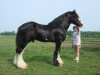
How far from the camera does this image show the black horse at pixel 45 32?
1194 cm

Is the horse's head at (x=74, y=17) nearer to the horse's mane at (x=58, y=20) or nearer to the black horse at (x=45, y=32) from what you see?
the black horse at (x=45, y=32)

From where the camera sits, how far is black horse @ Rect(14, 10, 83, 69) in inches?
470

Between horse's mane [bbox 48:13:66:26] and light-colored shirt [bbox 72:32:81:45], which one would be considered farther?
light-colored shirt [bbox 72:32:81:45]

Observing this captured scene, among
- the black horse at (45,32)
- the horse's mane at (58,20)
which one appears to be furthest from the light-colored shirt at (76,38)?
the horse's mane at (58,20)

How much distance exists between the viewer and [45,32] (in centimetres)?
1226

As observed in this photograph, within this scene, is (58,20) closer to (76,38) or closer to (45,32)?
(45,32)

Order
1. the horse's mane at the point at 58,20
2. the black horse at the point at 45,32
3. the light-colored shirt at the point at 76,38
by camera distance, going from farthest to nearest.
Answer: the light-colored shirt at the point at 76,38, the horse's mane at the point at 58,20, the black horse at the point at 45,32

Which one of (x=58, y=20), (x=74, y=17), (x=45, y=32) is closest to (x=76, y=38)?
(x=74, y=17)

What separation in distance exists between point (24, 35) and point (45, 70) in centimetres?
179

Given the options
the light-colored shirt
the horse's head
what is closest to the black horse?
the horse's head

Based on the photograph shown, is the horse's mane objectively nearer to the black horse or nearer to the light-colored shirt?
the black horse

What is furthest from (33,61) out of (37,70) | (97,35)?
(97,35)

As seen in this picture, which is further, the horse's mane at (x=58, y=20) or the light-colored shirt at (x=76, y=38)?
the light-colored shirt at (x=76, y=38)

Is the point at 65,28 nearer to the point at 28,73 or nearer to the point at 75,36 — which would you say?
the point at 75,36
